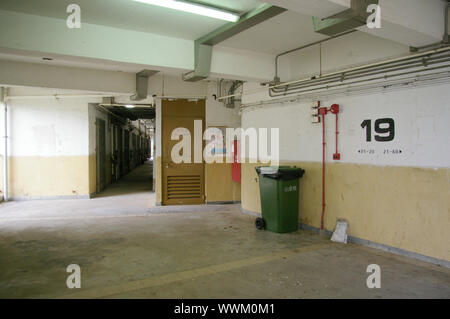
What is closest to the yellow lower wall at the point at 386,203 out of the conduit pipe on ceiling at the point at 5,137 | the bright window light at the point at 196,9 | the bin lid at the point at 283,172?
the bin lid at the point at 283,172

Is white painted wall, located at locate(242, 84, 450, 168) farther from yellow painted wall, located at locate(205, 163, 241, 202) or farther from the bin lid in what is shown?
yellow painted wall, located at locate(205, 163, 241, 202)

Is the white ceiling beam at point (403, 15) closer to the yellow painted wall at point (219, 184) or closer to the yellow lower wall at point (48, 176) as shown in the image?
the yellow painted wall at point (219, 184)

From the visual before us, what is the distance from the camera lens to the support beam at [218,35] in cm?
336

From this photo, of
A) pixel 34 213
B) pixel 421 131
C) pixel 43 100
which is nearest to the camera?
pixel 421 131

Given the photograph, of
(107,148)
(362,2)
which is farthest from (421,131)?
(107,148)

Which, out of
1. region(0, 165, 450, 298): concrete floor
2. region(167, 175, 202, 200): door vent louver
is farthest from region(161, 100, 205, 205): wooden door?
region(0, 165, 450, 298): concrete floor

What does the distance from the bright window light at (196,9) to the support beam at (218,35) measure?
0.16 meters

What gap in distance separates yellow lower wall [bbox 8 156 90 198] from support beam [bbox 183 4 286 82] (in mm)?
4616

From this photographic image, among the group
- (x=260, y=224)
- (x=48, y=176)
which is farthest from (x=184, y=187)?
(x=48, y=176)

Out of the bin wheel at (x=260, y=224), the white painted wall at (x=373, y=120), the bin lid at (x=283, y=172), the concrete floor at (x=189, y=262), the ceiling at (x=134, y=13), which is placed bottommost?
the concrete floor at (x=189, y=262)

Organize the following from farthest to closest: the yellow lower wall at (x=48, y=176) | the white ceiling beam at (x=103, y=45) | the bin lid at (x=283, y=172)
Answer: the yellow lower wall at (x=48, y=176), the bin lid at (x=283, y=172), the white ceiling beam at (x=103, y=45)

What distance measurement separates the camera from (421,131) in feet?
11.6
